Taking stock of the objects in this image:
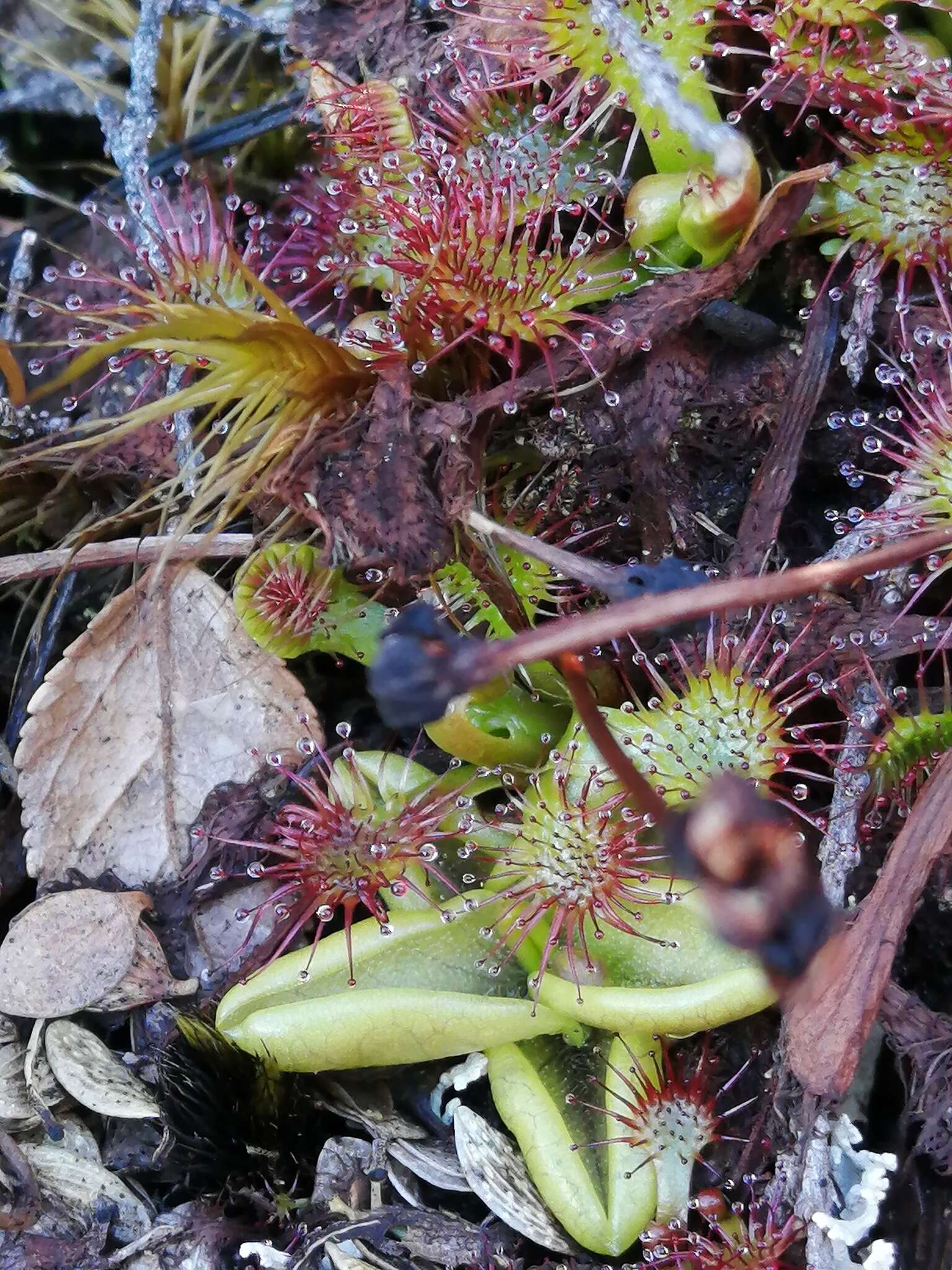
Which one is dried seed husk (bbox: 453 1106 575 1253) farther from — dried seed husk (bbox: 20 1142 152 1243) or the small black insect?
the small black insect

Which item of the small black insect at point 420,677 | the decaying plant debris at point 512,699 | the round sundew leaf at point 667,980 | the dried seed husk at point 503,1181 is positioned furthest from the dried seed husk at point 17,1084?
the small black insect at point 420,677

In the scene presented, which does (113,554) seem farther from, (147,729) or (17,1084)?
(17,1084)

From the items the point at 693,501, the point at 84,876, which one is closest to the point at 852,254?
the point at 693,501

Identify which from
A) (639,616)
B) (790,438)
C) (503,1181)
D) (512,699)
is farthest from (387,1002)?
(790,438)

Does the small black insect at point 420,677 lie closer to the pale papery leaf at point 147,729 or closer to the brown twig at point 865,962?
the brown twig at point 865,962

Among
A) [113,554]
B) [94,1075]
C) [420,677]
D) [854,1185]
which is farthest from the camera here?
[113,554]

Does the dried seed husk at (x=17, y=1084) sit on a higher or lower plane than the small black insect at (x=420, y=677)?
lower

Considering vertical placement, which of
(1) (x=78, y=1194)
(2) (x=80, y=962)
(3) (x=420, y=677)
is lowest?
(1) (x=78, y=1194)
